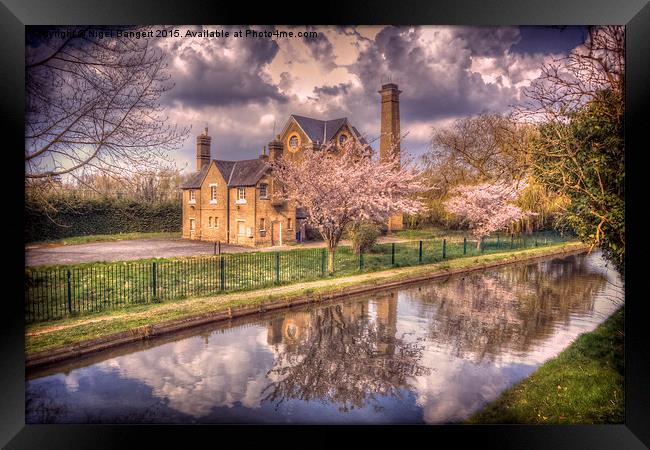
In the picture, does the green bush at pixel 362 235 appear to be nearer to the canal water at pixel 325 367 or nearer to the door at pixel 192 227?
the canal water at pixel 325 367

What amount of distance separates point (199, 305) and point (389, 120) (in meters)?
4.08

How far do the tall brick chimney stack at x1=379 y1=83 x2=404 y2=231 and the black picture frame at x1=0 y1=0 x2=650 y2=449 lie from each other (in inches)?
39.1

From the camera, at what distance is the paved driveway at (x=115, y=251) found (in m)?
5.58

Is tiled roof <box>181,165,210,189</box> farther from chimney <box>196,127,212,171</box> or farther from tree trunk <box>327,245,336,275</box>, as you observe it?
tree trunk <box>327,245,336,275</box>

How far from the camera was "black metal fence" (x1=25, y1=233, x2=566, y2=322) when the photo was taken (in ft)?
18.2

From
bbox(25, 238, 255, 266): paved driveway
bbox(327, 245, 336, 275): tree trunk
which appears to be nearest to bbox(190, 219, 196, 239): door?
bbox(25, 238, 255, 266): paved driveway

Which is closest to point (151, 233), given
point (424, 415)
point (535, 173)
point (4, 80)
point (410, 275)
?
point (4, 80)

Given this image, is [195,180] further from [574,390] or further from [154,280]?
[574,390]

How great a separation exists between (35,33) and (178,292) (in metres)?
4.01

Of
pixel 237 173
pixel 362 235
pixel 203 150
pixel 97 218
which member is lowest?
pixel 362 235

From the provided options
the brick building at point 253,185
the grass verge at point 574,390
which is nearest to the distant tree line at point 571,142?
the grass verge at point 574,390

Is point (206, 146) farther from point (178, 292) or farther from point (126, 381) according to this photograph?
point (126, 381)

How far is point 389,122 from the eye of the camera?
646 cm
